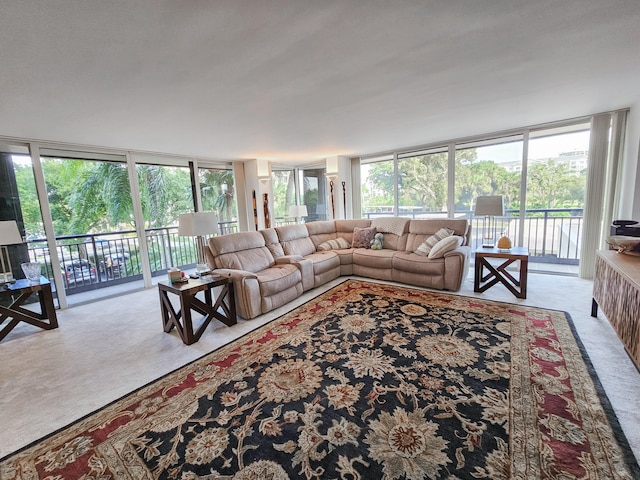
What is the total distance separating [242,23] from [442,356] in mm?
2655

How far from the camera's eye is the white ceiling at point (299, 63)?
1.46 meters

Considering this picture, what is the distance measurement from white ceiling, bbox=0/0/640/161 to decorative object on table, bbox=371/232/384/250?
199 cm

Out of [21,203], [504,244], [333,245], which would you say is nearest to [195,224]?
[333,245]

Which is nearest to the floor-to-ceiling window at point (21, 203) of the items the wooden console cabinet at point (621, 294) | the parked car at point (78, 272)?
the parked car at point (78, 272)

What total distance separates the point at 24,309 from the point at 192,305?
207 cm

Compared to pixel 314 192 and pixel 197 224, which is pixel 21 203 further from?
pixel 314 192

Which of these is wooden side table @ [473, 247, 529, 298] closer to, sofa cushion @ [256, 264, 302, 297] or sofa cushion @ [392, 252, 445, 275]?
sofa cushion @ [392, 252, 445, 275]

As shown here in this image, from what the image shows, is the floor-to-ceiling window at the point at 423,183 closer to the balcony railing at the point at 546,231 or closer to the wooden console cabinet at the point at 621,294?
the balcony railing at the point at 546,231

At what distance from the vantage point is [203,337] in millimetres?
2773

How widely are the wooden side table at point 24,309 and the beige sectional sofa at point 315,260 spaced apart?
70.3 inches

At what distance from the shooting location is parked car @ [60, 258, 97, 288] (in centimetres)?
448

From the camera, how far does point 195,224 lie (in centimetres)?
302

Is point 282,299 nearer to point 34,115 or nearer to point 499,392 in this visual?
point 499,392

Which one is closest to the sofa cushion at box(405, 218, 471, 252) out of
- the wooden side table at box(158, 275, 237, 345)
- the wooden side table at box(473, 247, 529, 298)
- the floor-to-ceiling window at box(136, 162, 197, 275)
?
the wooden side table at box(473, 247, 529, 298)
